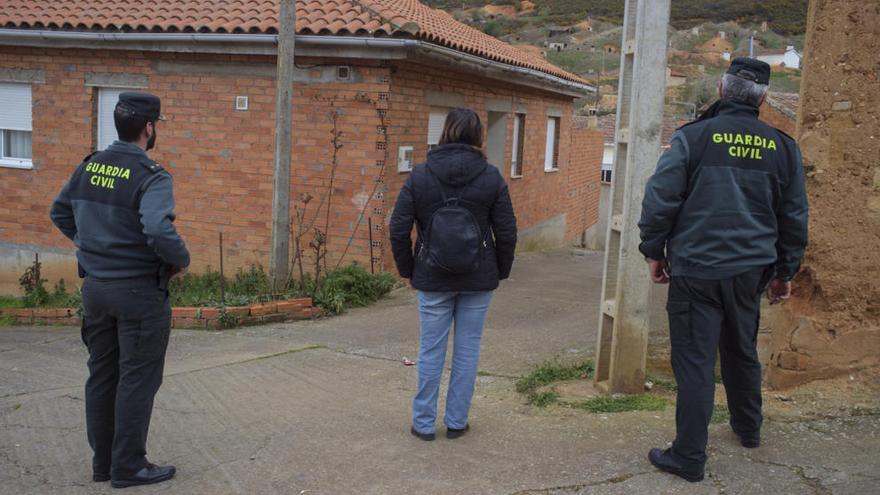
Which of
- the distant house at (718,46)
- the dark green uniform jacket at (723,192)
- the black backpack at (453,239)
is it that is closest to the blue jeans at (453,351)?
the black backpack at (453,239)

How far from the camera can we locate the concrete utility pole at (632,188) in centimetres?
459

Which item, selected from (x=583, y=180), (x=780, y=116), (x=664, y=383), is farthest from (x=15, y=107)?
(x=583, y=180)

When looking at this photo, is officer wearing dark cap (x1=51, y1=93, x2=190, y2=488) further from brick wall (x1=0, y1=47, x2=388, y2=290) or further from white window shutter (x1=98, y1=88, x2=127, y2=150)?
white window shutter (x1=98, y1=88, x2=127, y2=150)

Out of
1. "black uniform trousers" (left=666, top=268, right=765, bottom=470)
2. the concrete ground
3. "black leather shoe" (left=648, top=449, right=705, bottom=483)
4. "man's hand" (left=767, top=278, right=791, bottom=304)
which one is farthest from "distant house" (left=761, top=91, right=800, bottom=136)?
"black leather shoe" (left=648, top=449, right=705, bottom=483)

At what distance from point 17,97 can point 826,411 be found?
446 inches

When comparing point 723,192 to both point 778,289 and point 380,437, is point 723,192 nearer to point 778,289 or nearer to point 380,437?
point 778,289

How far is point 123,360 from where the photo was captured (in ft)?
12.6

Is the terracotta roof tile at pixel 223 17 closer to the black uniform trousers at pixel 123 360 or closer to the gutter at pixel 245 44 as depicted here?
the gutter at pixel 245 44

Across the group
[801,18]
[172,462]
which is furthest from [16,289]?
[801,18]

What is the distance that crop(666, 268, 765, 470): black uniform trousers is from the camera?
382cm

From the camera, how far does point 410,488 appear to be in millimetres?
3932

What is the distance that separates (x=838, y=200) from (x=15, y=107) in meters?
11.1

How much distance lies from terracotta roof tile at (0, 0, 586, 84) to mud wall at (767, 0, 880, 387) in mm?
5271

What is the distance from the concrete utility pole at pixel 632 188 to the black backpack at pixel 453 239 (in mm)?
1003
